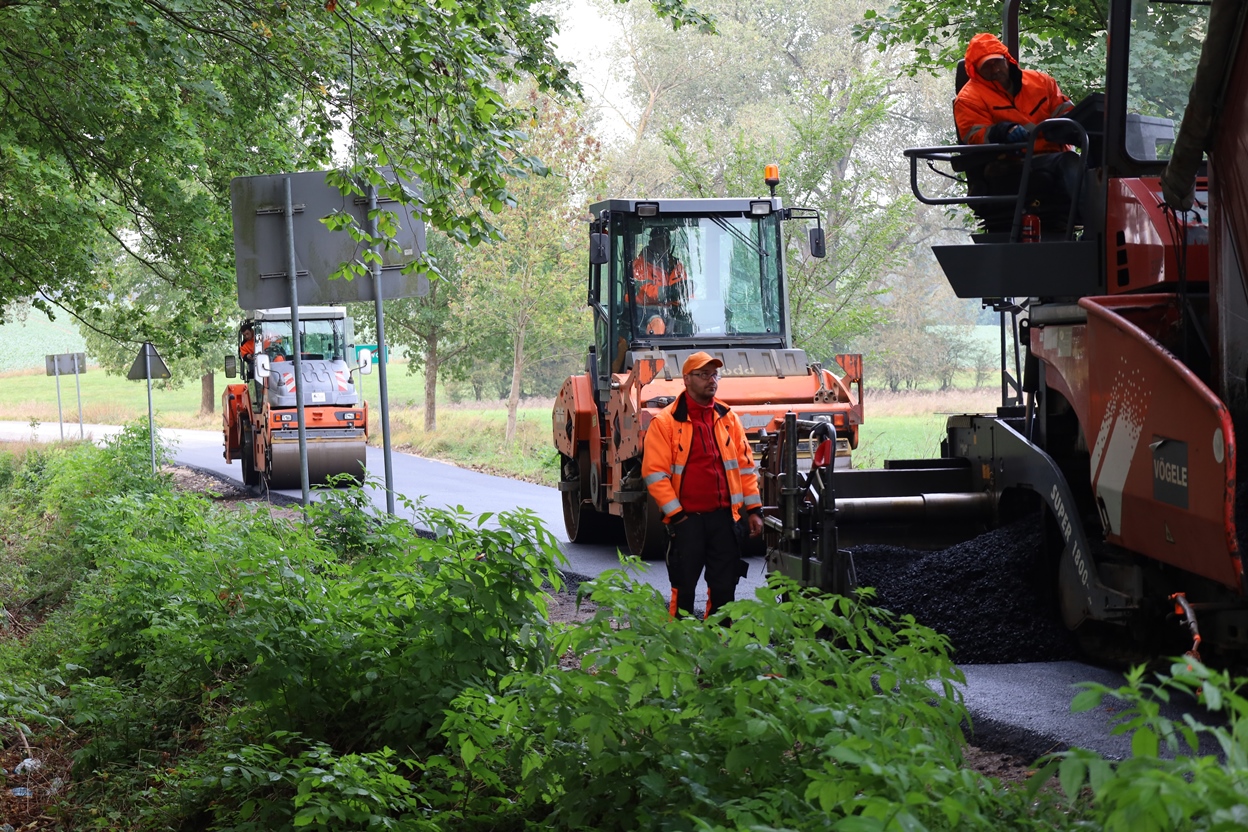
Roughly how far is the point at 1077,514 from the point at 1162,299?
45.8 inches

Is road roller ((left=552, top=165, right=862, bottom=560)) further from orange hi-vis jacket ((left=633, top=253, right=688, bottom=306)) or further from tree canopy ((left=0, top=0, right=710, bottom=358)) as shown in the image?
tree canopy ((left=0, top=0, right=710, bottom=358))

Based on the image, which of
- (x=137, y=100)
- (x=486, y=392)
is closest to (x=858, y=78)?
(x=137, y=100)

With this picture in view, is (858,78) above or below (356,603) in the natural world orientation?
above

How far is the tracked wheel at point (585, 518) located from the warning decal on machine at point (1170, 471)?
28.7 ft

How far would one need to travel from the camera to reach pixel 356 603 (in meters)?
6.39

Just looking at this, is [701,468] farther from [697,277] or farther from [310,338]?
[310,338]

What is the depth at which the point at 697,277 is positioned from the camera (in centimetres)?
1305

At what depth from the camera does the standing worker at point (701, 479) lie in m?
7.91

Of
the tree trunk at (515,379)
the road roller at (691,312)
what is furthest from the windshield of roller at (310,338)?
the road roller at (691,312)

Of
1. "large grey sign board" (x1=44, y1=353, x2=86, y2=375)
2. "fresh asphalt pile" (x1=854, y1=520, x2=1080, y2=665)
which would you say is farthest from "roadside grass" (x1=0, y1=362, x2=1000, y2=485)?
"fresh asphalt pile" (x1=854, y1=520, x2=1080, y2=665)

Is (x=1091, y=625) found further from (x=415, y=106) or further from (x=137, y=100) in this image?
(x=137, y=100)

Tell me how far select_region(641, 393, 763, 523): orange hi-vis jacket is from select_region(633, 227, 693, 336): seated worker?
4.93 metres

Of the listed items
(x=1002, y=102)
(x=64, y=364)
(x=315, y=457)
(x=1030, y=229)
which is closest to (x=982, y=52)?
(x=1002, y=102)

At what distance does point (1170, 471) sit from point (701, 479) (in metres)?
3.02
